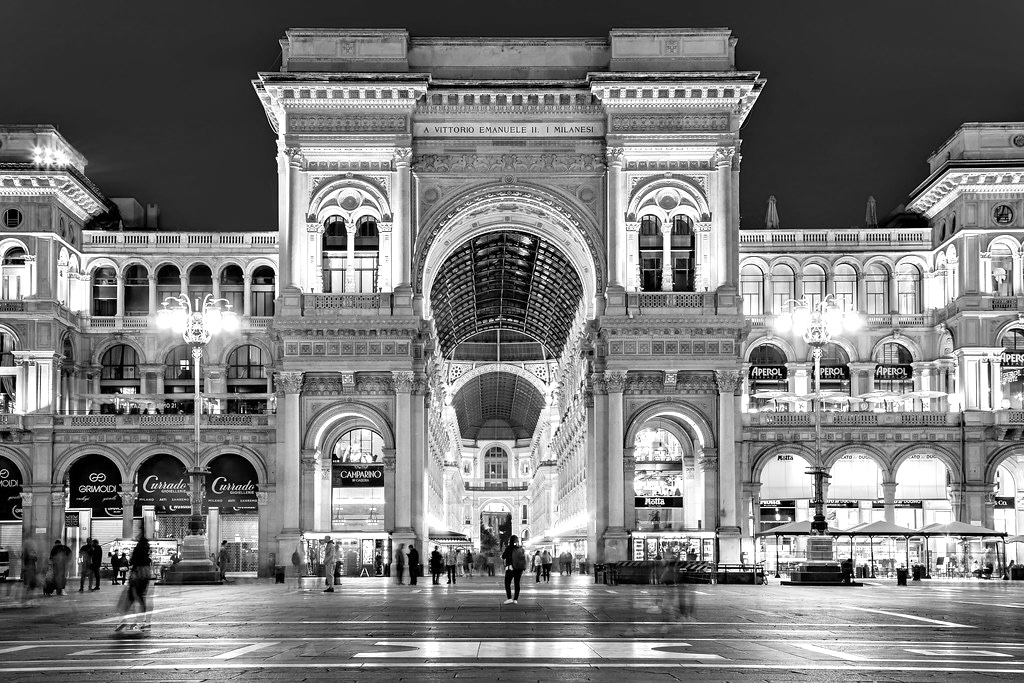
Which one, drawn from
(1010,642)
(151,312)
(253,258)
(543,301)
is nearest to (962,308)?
(543,301)

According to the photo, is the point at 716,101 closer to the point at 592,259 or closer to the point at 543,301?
the point at 592,259

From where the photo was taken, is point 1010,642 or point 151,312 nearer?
point 1010,642

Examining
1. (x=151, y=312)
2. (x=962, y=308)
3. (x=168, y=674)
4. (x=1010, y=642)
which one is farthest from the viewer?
(x=151, y=312)

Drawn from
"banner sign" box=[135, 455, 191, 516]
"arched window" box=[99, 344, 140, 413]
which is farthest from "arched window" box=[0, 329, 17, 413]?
"banner sign" box=[135, 455, 191, 516]

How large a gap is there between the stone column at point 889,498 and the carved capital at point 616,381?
1788 cm

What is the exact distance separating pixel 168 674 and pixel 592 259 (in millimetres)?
52057

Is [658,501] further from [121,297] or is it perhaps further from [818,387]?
[121,297]

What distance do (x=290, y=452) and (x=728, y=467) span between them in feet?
68.4

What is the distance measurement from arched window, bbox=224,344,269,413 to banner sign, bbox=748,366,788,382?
98.6 ft

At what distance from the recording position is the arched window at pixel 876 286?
8350cm

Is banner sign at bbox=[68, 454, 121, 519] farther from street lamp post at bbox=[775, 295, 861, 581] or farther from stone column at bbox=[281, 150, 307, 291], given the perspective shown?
street lamp post at bbox=[775, 295, 861, 581]

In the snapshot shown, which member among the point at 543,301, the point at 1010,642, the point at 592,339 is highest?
the point at 543,301

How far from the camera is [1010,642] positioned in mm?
23438

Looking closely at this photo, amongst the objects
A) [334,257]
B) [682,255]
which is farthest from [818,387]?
[334,257]
